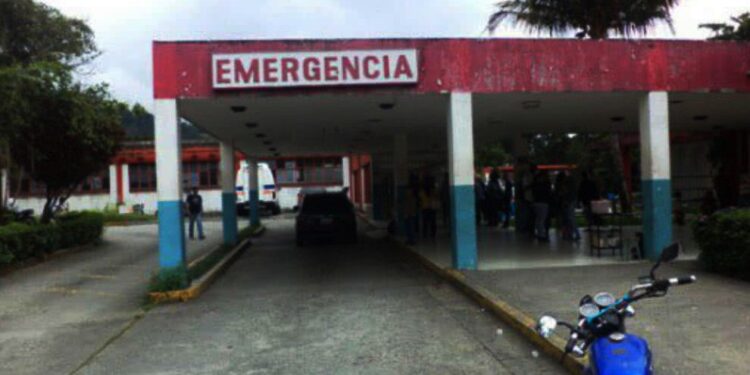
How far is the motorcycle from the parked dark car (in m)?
15.7

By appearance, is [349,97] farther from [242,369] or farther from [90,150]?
[90,150]

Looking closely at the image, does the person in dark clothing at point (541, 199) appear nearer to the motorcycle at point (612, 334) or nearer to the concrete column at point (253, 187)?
the motorcycle at point (612, 334)

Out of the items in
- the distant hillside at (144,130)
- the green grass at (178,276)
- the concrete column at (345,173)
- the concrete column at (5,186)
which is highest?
the distant hillside at (144,130)

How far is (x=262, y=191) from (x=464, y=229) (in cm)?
3203

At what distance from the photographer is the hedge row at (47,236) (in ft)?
50.0

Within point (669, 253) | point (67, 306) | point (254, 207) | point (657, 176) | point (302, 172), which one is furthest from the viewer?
point (302, 172)

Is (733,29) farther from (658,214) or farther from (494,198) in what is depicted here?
(658,214)

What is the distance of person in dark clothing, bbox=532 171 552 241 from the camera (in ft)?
53.1

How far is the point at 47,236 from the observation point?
17547 millimetres

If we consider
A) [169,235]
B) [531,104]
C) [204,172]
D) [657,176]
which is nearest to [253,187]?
[531,104]

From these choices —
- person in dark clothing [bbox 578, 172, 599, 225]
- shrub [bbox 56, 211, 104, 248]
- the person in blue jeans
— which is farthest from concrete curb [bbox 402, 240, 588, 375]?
the person in blue jeans

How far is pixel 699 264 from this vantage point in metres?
11.7

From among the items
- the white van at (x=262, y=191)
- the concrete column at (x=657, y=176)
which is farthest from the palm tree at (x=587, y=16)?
the white van at (x=262, y=191)

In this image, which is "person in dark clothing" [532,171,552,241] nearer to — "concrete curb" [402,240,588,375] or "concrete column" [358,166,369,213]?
"concrete curb" [402,240,588,375]
